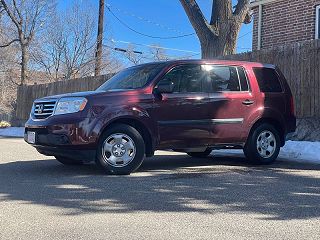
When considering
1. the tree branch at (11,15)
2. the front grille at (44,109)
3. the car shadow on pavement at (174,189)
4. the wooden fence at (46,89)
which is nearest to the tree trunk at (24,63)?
the tree branch at (11,15)

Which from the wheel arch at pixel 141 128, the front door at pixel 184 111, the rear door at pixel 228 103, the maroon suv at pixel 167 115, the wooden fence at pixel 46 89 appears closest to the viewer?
the maroon suv at pixel 167 115

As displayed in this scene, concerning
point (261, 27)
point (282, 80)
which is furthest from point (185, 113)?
point (261, 27)

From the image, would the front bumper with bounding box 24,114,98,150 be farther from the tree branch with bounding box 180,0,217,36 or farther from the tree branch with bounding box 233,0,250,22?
the tree branch with bounding box 233,0,250,22

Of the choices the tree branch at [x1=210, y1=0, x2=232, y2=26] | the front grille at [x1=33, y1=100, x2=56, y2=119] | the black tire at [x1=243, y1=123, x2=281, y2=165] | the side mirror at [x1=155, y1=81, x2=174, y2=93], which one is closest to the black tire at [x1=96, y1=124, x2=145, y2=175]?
the side mirror at [x1=155, y1=81, x2=174, y2=93]

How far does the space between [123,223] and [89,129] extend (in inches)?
107

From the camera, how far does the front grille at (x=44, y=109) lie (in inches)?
296

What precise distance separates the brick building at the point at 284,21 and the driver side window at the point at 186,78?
28.3 feet

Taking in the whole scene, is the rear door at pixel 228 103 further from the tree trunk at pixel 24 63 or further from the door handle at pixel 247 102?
the tree trunk at pixel 24 63

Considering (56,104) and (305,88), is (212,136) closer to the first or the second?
(56,104)

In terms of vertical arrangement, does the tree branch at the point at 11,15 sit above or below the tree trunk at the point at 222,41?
above

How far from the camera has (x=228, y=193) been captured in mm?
6172

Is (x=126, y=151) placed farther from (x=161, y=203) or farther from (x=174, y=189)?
(x=161, y=203)

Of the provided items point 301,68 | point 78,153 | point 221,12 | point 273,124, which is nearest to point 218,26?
point 221,12

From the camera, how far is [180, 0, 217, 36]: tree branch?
16.1 m
